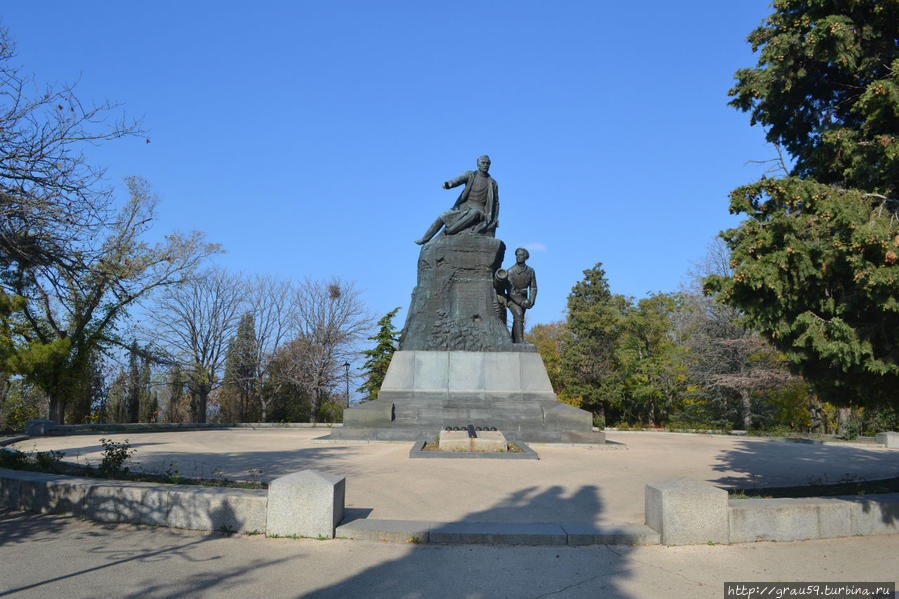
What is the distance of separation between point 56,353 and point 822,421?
31838 mm

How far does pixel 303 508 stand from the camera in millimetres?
5852

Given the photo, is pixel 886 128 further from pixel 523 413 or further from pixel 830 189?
pixel 523 413

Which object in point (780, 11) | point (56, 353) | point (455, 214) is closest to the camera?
point (780, 11)

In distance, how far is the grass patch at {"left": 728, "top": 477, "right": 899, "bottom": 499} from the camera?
7953 mm

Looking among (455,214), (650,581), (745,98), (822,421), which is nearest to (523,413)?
(455,214)

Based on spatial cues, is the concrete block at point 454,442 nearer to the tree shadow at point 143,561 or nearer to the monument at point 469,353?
the monument at point 469,353

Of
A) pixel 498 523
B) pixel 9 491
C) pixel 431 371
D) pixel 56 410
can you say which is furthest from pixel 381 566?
pixel 56 410

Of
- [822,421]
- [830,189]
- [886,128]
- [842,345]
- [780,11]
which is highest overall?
[780,11]

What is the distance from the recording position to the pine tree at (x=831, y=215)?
585 cm

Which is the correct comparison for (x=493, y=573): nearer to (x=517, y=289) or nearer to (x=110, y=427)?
(x=517, y=289)

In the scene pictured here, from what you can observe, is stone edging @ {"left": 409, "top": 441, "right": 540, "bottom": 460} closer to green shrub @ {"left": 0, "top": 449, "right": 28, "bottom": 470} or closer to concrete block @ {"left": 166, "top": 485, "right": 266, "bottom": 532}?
concrete block @ {"left": 166, "top": 485, "right": 266, "bottom": 532}

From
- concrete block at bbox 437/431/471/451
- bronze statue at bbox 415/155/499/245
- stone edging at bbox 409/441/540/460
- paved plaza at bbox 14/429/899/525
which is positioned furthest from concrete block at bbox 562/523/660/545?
bronze statue at bbox 415/155/499/245

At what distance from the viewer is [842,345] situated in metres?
5.89

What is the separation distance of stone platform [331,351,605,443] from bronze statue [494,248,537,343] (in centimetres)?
160
